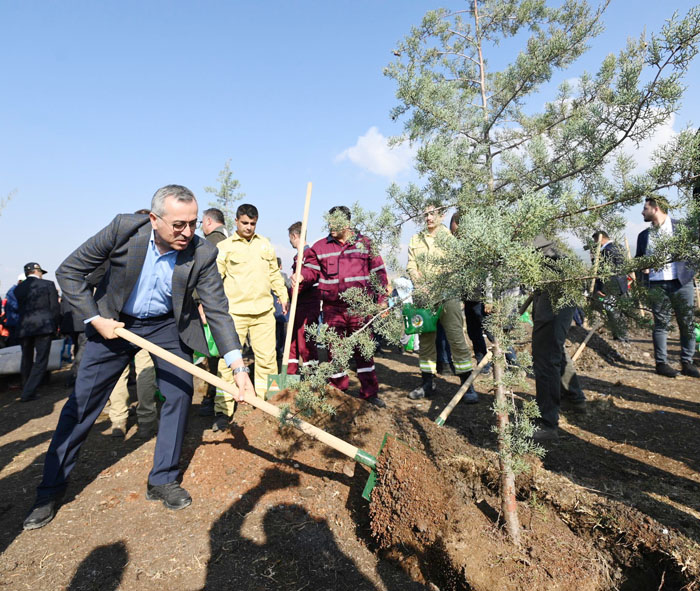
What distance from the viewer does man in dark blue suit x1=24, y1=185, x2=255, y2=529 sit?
256 centimetres

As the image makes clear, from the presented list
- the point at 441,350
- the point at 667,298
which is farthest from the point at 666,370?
the point at 667,298

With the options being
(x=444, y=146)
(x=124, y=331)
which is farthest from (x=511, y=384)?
(x=124, y=331)

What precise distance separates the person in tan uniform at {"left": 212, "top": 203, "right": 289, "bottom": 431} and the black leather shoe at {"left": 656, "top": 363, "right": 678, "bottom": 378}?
5673mm

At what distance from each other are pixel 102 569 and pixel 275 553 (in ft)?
3.05

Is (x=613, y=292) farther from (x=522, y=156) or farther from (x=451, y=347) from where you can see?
(x=451, y=347)

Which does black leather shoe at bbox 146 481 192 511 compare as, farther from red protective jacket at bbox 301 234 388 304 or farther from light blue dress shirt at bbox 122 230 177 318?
red protective jacket at bbox 301 234 388 304

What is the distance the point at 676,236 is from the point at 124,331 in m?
3.06

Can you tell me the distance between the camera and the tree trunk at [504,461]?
7.21ft

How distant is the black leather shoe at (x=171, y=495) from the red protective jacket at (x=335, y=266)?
2374 mm

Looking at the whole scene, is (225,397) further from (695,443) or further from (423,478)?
(695,443)

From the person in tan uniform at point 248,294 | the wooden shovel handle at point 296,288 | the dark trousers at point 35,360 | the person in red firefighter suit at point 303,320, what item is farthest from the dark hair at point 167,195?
the dark trousers at point 35,360

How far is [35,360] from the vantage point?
6.05 metres

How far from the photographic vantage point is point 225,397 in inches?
163

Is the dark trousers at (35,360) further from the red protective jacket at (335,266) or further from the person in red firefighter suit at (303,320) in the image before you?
the red protective jacket at (335,266)
